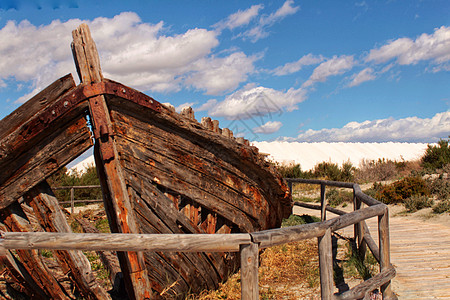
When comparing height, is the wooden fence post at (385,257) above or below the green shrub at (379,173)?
below

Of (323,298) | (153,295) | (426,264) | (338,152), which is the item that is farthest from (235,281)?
(338,152)

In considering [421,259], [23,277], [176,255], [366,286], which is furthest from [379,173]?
[23,277]

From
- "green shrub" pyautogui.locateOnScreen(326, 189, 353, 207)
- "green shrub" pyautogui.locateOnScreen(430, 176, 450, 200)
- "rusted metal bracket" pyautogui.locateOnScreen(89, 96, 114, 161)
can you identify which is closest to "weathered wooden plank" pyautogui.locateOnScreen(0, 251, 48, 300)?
"rusted metal bracket" pyautogui.locateOnScreen(89, 96, 114, 161)

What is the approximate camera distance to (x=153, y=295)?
13.1ft

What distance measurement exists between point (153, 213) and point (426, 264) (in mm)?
3893

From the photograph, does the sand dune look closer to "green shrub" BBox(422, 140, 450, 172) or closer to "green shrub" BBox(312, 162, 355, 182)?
"green shrub" BBox(312, 162, 355, 182)

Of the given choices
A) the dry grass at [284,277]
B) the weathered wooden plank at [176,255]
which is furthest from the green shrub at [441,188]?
the weathered wooden plank at [176,255]

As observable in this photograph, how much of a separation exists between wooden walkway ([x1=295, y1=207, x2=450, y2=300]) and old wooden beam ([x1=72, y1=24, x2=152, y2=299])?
2942mm

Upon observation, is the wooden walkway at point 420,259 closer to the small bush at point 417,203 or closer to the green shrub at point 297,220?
the green shrub at point 297,220

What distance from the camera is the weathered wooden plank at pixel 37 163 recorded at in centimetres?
340

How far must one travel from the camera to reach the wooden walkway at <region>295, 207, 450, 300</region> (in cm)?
422

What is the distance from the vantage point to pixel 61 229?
11.9ft

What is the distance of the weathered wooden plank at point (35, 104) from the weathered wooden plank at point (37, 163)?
0.81 feet

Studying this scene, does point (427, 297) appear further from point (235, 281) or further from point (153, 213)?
point (153, 213)
